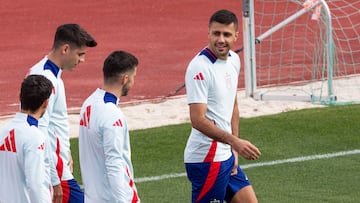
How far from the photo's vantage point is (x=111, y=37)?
19.5 m

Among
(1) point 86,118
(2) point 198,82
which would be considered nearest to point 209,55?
(2) point 198,82

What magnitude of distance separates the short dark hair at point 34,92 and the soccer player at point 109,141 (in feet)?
1.53

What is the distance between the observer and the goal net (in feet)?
47.5

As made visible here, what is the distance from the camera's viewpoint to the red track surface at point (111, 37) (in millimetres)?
15898

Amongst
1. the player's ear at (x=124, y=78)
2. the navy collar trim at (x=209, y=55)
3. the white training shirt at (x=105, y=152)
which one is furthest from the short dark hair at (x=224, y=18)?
the white training shirt at (x=105, y=152)

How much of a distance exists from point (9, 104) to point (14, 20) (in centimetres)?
681

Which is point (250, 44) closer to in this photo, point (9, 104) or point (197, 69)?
point (9, 104)

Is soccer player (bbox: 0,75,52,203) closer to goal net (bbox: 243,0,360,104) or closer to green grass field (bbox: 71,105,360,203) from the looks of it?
green grass field (bbox: 71,105,360,203)

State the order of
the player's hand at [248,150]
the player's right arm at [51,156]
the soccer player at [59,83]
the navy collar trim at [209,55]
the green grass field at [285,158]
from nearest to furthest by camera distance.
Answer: the player's hand at [248,150] → the player's right arm at [51,156] → the soccer player at [59,83] → the navy collar trim at [209,55] → the green grass field at [285,158]

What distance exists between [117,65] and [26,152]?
3.10 feet

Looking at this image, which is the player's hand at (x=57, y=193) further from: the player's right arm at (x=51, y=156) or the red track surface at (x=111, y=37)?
the red track surface at (x=111, y=37)

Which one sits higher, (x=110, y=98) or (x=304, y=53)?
(x=110, y=98)

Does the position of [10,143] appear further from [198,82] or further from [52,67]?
[198,82]

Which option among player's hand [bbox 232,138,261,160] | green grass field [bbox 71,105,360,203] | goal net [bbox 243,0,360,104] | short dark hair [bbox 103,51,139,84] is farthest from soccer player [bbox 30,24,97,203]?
goal net [bbox 243,0,360,104]
